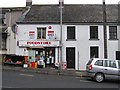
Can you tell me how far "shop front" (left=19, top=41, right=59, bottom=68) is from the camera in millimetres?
34344

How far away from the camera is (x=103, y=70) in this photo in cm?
2156

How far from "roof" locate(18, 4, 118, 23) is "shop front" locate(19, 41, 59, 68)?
2605 mm

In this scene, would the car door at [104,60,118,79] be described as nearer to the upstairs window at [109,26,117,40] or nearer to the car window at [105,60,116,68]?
the car window at [105,60,116,68]

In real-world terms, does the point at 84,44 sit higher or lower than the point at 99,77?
higher

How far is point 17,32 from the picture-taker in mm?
35219

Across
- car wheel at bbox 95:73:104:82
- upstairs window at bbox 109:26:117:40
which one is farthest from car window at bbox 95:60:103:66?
upstairs window at bbox 109:26:117:40

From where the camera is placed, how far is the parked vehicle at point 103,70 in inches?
845

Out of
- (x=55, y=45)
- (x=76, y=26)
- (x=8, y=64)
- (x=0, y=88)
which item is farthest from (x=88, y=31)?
(x=0, y=88)

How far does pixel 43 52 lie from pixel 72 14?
603 cm

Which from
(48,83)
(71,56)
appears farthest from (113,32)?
(48,83)

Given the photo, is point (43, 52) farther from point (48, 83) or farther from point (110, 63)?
point (48, 83)

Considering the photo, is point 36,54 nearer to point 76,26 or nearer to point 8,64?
point 8,64

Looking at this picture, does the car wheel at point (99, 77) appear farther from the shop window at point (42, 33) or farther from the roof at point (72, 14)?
the shop window at point (42, 33)

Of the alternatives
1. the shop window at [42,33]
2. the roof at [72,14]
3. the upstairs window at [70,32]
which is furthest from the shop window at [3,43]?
the upstairs window at [70,32]
